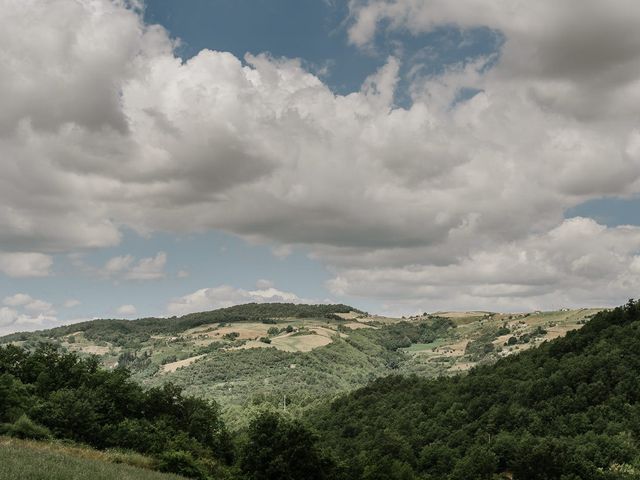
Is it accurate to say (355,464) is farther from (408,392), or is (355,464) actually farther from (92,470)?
(408,392)

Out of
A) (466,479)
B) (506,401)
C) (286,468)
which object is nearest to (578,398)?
(506,401)

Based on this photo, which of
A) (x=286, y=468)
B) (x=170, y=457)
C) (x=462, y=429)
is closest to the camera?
(x=170, y=457)

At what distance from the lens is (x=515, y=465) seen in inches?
3501

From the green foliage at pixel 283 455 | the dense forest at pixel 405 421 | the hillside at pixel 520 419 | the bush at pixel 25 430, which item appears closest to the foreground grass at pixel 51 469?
the bush at pixel 25 430

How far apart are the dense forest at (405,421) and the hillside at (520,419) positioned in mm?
352

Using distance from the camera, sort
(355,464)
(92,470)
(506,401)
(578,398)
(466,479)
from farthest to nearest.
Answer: (506,401), (578,398), (466,479), (355,464), (92,470)

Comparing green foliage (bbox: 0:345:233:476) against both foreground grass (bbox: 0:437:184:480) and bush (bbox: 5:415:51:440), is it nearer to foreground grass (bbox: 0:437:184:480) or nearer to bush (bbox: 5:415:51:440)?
bush (bbox: 5:415:51:440)

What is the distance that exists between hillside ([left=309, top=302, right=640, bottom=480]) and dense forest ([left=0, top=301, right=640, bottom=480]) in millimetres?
352

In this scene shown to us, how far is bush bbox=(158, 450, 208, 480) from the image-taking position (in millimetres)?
46625

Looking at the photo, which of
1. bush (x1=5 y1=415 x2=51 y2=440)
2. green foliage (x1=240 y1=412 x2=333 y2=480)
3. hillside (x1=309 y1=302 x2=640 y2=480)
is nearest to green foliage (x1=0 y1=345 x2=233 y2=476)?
bush (x1=5 y1=415 x2=51 y2=440)

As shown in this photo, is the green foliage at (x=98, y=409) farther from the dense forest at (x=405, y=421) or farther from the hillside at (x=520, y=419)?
the hillside at (x=520, y=419)

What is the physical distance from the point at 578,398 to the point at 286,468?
331 feet

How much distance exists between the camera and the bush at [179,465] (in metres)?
46.6

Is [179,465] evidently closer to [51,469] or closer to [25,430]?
[25,430]
